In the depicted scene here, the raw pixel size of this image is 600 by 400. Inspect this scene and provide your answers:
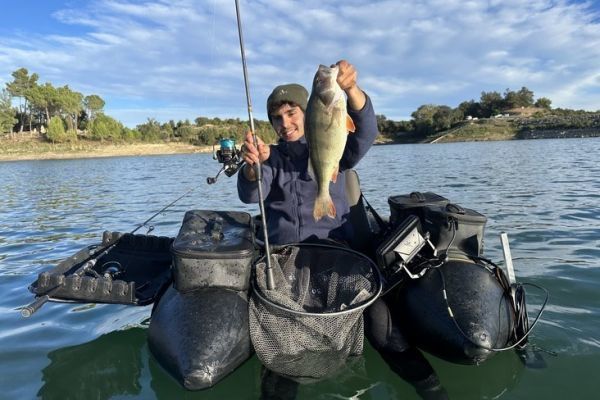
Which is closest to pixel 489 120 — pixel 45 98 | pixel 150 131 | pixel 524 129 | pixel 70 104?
pixel 524 129

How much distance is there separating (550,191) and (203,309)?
47.6ft

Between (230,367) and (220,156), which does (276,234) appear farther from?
(220,156)

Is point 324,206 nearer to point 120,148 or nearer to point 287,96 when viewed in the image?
point 287,96

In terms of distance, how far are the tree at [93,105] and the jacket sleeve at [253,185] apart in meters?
118

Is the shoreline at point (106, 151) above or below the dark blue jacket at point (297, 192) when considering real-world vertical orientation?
below

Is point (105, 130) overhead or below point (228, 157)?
overhead

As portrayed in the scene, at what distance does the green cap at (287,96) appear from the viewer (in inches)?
185

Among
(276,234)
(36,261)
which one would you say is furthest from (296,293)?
(36,261)

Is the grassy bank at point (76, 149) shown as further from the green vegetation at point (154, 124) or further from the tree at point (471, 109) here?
the tree at point (471, 109)

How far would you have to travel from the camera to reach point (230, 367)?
3441 mm

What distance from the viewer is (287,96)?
15.4 feet

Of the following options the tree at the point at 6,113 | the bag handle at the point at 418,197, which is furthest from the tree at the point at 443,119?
the bag handle at the point at 418,197

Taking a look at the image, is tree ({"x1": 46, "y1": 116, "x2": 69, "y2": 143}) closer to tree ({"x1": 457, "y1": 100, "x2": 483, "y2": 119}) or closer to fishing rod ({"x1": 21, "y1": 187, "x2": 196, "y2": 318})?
fishing rod ({"x1": 21, "y1": 187, "x2": 196, "y2": 318})

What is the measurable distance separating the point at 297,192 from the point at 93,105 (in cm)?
11853
